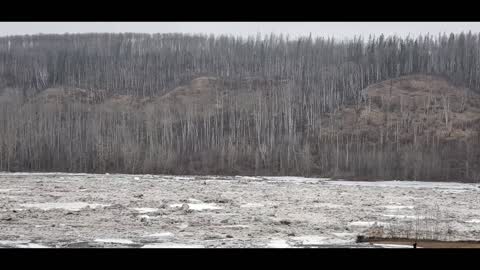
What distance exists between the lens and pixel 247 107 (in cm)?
4219

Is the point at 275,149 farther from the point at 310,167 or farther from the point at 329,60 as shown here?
the point at 329,60

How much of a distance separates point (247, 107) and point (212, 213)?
83.6 feet

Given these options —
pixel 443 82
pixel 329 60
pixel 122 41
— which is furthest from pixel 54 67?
pixel 443 82

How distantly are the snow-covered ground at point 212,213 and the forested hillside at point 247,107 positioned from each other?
8.76m

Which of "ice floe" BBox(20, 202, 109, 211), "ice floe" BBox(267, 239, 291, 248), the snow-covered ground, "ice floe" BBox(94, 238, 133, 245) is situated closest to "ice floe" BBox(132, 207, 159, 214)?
the snow-covered ground

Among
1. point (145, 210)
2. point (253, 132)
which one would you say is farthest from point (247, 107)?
point (145, 210)

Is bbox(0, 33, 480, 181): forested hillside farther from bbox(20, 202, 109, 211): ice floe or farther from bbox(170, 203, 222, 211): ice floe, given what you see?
bbox(20, 202, 109, 211): ice floe

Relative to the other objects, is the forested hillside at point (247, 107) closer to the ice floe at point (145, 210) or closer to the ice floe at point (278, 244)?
the ice floe at point (145, 210)

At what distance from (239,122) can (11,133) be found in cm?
1433

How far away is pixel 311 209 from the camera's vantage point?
722 inches

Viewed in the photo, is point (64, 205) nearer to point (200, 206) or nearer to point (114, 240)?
point (200, 206)

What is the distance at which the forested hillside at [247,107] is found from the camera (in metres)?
35.4

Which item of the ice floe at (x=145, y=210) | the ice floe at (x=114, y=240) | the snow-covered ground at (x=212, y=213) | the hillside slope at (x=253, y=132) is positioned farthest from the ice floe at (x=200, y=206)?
the hillside slope at (x=253, y=132)

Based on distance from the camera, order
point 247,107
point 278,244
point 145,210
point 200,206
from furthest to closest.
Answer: point 247,107 → point 200,206 → point 145,210 → point 278,244
